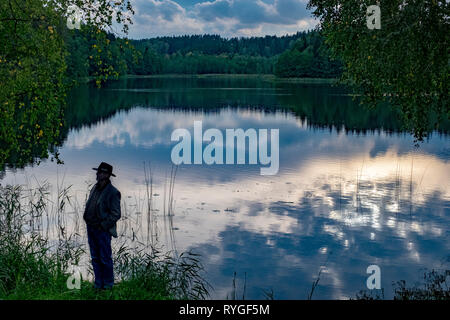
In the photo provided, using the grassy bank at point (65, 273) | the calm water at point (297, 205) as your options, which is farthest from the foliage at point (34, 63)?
the calm water at point (297, 205)

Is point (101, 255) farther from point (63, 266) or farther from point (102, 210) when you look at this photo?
point (63, 266)

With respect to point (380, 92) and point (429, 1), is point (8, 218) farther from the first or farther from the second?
point (429, 1)

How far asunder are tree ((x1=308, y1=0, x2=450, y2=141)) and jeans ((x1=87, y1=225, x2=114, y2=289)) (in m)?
8.22

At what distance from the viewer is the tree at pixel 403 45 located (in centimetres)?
1371

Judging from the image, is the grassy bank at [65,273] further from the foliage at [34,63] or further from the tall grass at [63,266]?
the foliage at [34,63]

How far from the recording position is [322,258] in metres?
17.6

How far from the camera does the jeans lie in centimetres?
1095

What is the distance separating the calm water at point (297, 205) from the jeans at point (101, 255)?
13.7 feet

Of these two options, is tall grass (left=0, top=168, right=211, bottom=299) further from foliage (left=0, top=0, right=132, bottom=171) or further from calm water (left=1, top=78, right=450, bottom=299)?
foliage (left=0, top=0, right=132, bottom=171)

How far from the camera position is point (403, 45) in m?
13.6

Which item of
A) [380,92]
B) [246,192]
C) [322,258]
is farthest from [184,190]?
[380,92]

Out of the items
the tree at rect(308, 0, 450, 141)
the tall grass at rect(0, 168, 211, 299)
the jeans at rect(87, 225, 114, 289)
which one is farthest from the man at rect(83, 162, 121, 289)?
the tree at rect(308, 0, 450, 141)

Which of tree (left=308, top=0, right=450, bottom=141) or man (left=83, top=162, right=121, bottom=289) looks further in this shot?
tree (left=308, top=0, right=450, bottom=141)

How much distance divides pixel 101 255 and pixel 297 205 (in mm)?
14493
